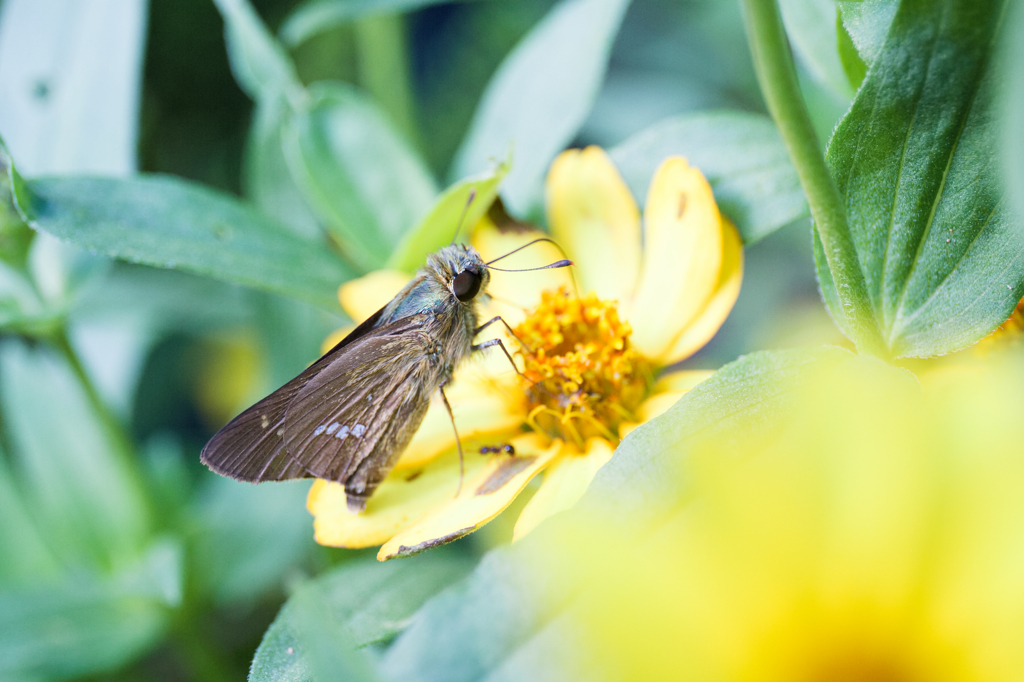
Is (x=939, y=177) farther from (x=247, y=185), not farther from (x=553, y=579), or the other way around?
(x=247, y=185)

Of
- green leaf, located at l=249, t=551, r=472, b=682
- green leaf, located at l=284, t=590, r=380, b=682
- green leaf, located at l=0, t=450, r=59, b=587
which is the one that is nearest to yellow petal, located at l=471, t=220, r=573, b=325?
green leaf, located at l=249, t=551, r=472, b=682

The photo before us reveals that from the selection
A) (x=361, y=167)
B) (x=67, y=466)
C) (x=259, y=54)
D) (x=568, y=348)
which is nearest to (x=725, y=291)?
(x=568, y=348)

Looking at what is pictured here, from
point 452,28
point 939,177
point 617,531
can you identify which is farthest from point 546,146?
point 452,28

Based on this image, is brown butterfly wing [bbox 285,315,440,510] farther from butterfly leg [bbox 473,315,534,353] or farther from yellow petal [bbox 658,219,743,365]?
yellow petal [bbox 658,219,743,365]

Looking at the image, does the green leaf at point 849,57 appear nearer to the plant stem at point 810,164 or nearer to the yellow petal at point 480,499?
the plant stem at point 810,164

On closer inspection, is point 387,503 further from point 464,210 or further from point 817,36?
point 817,36
